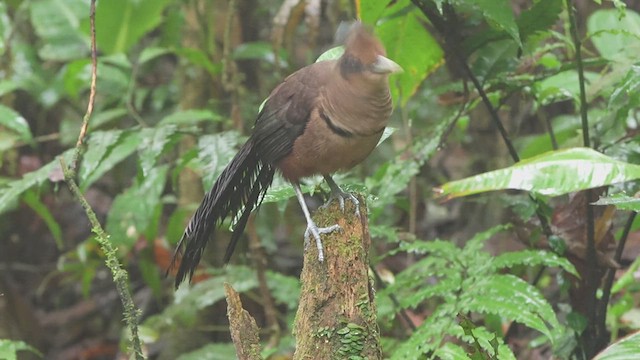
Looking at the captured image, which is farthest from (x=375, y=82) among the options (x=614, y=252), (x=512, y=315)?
(x=614, y=252)

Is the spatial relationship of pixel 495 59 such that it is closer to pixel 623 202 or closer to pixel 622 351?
pixel 623 202

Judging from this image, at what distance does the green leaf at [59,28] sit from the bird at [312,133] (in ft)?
9.16

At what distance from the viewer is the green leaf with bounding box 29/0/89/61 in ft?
14.6

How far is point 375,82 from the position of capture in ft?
5.40

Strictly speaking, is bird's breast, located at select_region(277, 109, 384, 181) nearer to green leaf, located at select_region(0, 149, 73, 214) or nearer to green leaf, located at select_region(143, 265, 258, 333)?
green leaf, located at select_region(0, 149, 73, 214)

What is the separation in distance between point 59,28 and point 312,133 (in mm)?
3191

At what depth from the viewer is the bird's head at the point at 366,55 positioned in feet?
5.35

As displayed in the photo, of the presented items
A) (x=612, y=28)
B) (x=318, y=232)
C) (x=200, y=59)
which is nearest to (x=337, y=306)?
(x=318, y=232)

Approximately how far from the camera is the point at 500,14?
1924 mm

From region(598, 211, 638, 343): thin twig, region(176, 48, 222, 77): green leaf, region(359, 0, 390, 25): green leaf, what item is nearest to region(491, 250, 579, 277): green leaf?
region(598, 211, 638, 343): thin twig

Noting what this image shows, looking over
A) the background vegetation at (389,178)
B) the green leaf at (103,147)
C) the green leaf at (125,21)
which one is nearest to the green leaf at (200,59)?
the background vegetation at (389,178)

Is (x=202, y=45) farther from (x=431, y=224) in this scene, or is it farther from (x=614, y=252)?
(x=614, y=252)

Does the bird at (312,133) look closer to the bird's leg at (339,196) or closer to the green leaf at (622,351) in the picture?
the bird's leg at (339,196)

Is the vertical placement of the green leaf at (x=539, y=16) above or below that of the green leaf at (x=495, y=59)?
above
